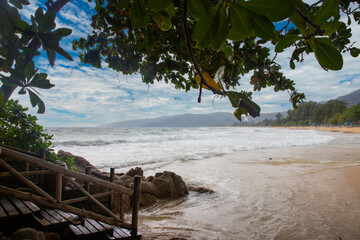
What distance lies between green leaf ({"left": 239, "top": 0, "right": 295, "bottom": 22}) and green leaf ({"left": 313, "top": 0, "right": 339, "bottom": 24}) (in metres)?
0.17

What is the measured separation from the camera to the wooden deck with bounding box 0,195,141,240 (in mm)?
2711

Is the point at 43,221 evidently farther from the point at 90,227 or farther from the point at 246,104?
the point at 246,104

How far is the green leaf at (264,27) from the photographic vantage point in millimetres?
Result: 477

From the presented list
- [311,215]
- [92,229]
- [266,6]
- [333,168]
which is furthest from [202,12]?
[333,168]

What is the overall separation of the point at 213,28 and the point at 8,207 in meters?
3.79

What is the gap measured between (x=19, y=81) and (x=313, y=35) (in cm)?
120

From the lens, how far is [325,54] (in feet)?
1.81

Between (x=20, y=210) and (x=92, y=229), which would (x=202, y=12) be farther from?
(x=20, y=210)

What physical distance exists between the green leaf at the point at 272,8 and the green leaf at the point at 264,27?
1 cm

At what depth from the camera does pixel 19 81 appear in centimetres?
92

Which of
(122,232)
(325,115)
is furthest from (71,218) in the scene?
(325,115)

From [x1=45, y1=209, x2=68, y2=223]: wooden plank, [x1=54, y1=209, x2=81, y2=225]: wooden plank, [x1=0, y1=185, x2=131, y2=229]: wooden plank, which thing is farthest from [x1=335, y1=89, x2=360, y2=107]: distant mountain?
[x1=45, y1=209, x2=68, y2=223]: wooden plank

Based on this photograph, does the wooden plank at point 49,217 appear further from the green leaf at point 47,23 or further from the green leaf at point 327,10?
the green leaf at point 327,10

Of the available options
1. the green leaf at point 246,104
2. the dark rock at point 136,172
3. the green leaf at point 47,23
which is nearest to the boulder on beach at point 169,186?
the dark rock at point 136,172
